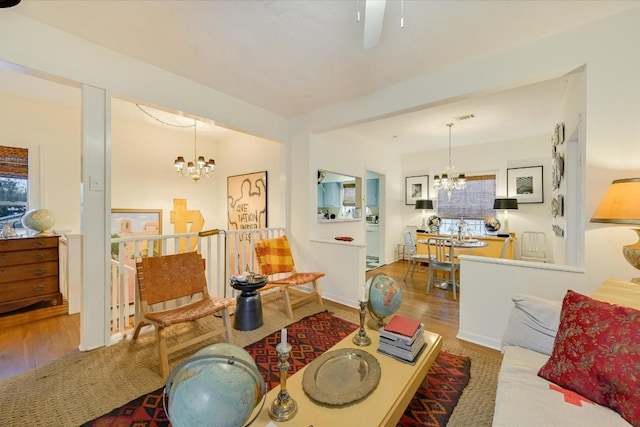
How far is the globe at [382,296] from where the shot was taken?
1.87 m

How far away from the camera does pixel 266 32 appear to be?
6.88ft

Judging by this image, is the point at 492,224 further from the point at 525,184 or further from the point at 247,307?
the point at 247,307

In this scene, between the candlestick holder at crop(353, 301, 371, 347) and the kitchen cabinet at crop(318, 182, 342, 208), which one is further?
the kitchen cabinet at crop(318, 182, 342, 208)

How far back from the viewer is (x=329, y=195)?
453cm

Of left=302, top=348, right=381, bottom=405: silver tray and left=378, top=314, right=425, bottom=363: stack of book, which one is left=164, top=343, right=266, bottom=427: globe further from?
left=378, top=314, right=425, bottom=363: stack of book

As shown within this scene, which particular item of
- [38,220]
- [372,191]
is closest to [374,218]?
[372,191]

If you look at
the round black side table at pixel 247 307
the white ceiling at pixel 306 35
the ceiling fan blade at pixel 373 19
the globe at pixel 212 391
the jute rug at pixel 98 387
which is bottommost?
the jute rug at pixel 98 387

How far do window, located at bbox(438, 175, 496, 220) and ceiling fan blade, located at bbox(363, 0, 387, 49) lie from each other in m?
5.03

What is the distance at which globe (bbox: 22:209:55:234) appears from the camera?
3.21 metres

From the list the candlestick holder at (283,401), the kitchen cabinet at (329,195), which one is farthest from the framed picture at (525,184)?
the candlestick holder at (283,401)

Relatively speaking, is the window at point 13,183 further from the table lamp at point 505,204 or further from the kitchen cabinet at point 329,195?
the table lamp at point 505,204

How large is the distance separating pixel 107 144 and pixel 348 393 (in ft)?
8.83

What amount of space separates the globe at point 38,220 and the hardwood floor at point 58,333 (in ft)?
3.55

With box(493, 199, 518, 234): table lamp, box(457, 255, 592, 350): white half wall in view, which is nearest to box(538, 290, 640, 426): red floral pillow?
box(457, 255, 592, 350): white half wall
